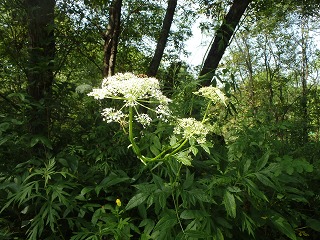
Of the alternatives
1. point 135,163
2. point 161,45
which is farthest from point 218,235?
point 161,45

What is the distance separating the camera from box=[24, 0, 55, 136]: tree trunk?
2.98 metres

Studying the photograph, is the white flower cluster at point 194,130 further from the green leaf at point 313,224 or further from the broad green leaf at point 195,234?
the green leaf at point 313,224

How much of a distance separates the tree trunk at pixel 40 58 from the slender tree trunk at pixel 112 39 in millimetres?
1598

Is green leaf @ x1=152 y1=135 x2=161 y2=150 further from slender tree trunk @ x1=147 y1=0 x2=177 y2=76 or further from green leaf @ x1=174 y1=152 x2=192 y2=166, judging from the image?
slender tree trunk @ x1=147 y1=0 x2=177 y2=76

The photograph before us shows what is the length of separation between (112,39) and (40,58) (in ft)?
8.05

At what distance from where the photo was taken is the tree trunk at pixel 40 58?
2.98 meters

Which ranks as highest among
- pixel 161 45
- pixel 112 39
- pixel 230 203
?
pixel 161 45

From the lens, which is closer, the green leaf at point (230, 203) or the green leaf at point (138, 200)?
the green leaf at point (230, 203)

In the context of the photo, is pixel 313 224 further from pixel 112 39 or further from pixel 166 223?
pixel 112 39

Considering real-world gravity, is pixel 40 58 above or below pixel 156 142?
above

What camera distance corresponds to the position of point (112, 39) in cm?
534

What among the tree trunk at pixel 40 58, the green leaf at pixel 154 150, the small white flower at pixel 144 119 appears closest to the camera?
the small white flower at pixel 144 119

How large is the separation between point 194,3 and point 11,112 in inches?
225

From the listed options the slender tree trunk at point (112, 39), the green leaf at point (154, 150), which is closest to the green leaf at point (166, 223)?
the green leaf at point (154, 150)
